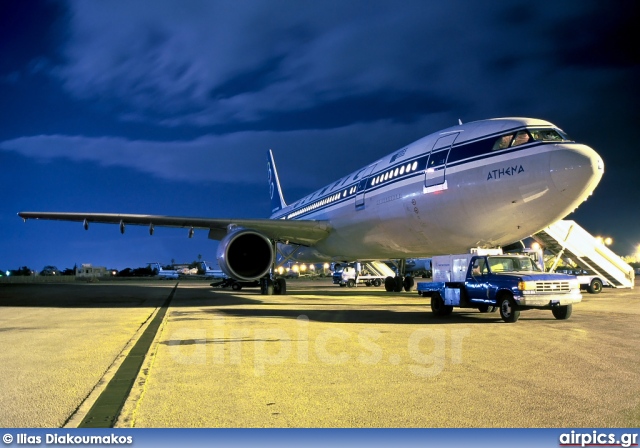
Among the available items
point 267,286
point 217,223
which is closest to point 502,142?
point 217,223

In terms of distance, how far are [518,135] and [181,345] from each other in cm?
783

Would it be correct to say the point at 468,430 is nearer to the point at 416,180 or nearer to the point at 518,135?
the point at 518,135

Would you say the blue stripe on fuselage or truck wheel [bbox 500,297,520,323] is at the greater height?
the blue stripe on fuselage

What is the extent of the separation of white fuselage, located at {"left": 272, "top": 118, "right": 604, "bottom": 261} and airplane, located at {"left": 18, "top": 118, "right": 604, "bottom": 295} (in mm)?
22

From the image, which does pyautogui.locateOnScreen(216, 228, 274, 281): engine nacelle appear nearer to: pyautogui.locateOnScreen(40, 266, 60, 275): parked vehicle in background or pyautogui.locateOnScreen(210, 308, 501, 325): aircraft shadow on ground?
pyautogui.locateOnScreen(210, 308, 501, 325): aircraft shadow on ground

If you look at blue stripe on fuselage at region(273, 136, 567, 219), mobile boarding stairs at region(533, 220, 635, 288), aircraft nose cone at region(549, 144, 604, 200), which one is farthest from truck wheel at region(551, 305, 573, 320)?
mobile boarding stairs at region(533, 220, 635, 288)

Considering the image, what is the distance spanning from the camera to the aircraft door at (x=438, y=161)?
12260 mm

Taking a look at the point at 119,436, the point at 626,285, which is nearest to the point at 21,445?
the point at 119,436

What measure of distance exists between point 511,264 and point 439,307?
6.04 ft

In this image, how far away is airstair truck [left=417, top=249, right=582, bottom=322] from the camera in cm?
990

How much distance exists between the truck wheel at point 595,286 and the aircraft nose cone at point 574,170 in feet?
45.3

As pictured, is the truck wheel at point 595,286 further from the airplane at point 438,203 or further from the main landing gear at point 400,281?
the airplane at point 438,203

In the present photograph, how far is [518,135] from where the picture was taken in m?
10.9

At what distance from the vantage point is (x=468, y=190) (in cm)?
1140
